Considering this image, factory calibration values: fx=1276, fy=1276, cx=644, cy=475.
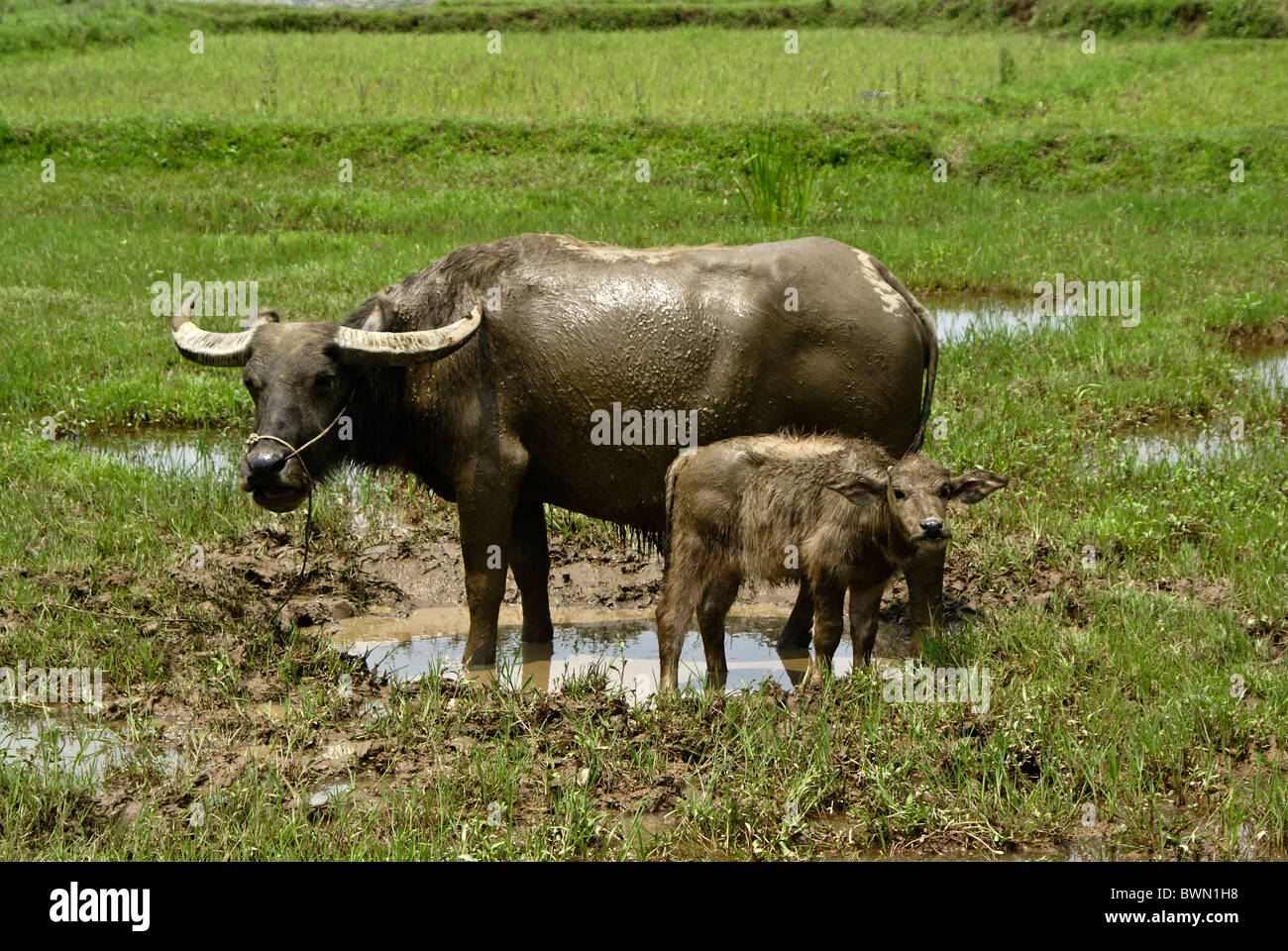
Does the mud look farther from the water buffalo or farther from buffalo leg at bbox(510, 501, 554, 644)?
the water buffalo

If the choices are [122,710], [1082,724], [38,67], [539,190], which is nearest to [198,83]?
[38,67]

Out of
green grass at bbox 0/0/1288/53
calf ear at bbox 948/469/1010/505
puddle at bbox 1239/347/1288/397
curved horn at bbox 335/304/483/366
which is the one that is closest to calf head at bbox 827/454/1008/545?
calf ear at bbox 948/469/1010/505

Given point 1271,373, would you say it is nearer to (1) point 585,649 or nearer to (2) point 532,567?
(1) point 585,649

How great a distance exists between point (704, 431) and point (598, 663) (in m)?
1.17

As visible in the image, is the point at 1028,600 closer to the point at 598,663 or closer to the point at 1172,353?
the point at 598,663

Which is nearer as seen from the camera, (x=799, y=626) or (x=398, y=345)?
(x=398, y=345)

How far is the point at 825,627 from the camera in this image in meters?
5.35

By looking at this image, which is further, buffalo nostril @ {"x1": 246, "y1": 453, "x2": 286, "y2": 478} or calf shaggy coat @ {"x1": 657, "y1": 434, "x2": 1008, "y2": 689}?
calf shaggy coat @ {"x1": 657, "y1": 434, "x2": 1008, "y2": 689}

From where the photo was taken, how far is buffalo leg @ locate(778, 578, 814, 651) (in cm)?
630

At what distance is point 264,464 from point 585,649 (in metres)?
2.01

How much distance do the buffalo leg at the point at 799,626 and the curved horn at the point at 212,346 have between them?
2.85 metres

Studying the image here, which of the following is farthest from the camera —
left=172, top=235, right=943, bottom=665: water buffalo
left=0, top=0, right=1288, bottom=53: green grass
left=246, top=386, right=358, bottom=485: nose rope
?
left=0, top=0, right=1288, bottom=53: green grass

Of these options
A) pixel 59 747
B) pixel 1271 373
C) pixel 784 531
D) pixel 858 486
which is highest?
pixel 858 486

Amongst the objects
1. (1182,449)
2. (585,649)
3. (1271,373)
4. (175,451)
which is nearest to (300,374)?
(585,649)
